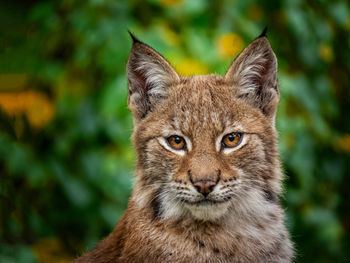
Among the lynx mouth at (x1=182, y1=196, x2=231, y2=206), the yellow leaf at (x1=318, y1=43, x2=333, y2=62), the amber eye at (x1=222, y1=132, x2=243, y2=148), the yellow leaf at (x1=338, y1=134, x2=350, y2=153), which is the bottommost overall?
the lynx mouth at (x1=182, y1=196, x2=231, y2=206)

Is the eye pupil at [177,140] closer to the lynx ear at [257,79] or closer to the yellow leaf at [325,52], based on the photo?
the lynx ear at [257,79]

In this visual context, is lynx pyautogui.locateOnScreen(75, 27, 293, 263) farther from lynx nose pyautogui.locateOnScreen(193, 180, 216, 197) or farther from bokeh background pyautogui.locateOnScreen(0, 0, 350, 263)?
bokeh background pyautogui.locateOnScreen(0, 0, 350, 263)

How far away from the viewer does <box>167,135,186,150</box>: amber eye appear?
14.7 ft

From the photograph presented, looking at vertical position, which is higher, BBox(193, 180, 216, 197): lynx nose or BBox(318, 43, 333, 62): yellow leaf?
BBox(318, 43, 333, 62): yellow leaf

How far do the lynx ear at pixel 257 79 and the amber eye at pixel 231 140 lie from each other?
361 mm

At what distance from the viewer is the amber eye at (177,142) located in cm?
447

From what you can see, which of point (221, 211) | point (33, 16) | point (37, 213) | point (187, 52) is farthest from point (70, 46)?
point (221, 211)

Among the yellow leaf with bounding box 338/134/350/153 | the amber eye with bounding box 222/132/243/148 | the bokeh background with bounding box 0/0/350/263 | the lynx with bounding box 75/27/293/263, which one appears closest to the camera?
the lynx with bounding box 75/27/293/263

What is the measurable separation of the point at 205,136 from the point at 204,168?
299mm

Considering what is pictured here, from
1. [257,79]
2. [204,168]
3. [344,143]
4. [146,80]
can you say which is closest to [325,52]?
[344,143]

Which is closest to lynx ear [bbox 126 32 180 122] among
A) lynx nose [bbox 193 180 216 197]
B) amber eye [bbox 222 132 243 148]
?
amber eye [bbox 222 132 243 148]

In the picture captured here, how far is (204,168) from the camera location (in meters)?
4.20

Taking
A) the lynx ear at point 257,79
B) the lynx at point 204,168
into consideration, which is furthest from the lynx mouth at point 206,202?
the lynx ear at point 257,79

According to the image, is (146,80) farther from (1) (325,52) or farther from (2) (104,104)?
(1) (325,52)
